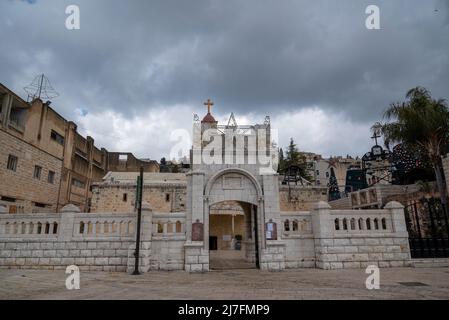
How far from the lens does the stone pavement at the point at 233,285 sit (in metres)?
7.34

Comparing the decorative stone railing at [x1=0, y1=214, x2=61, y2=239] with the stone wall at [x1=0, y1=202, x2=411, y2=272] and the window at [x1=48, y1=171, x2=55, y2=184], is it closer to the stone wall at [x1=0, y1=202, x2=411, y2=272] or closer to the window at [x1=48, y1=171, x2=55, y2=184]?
the stone wall at [x1=0, y1=202, x2=411, y2=272]

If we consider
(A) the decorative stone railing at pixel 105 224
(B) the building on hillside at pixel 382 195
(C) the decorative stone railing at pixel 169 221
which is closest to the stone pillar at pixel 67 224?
(A) the decorative stone railing at pixel 105 224

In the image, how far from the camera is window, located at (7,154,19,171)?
19156 millimetres

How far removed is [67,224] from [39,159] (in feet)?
42.7

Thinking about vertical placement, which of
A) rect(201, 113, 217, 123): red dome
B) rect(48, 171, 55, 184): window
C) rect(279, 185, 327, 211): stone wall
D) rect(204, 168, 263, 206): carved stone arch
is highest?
rect(201, 113, 217, 123): red dome

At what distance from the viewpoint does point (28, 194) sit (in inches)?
812

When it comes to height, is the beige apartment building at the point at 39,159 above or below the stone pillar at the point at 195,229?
above

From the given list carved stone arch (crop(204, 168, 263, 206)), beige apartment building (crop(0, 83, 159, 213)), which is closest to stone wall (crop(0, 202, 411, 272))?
carved stone arch (crop(204, 168, 263, 206))

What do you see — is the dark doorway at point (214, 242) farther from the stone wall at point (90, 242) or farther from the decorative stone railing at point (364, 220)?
the decorative stone railing at point (364, 220)

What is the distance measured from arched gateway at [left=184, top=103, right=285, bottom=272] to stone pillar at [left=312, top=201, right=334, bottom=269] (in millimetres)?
1662

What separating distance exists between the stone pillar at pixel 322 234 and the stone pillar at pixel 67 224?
10940 millimetres

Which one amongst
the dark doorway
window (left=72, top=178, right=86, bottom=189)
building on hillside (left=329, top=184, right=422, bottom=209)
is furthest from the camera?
the dark doorway

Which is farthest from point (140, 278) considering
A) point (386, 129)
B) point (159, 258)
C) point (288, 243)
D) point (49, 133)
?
point (49, 133)

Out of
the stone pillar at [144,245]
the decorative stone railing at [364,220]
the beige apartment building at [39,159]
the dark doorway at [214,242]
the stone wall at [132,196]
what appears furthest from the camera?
the dark doorway at [214,242]
